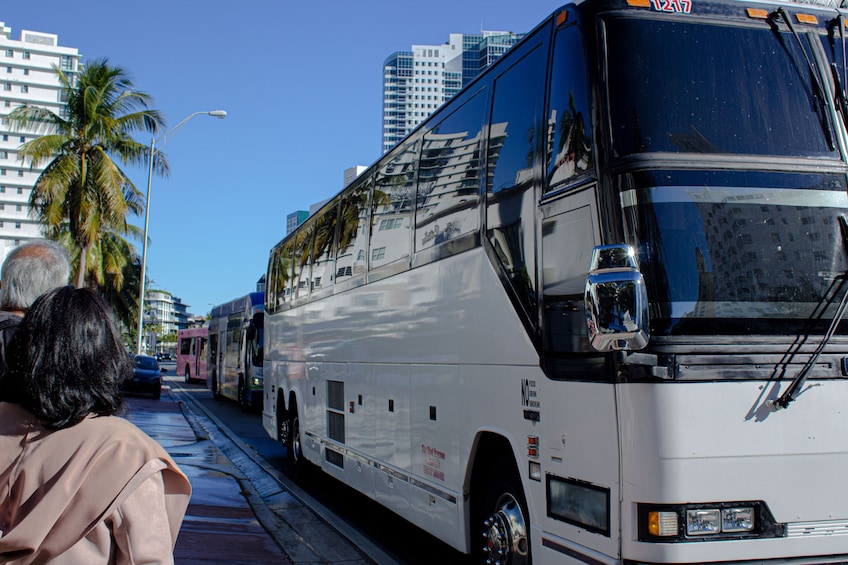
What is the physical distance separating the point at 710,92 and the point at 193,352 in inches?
1722

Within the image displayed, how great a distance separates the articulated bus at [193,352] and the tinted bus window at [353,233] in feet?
101

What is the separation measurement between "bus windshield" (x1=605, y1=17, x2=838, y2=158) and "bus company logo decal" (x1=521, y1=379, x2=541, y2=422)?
1483 millimetres

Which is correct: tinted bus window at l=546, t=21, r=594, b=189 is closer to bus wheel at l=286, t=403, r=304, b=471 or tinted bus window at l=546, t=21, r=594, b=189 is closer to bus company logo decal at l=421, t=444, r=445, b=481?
bus company logo decal at l=421, t=444, r=445, b=481

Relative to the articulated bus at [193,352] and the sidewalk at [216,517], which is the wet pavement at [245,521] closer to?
the sidewalk at [216,517]

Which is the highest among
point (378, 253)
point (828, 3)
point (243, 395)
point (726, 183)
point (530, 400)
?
point (828, 3)

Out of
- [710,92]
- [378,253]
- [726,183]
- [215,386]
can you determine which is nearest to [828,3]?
[710,92]

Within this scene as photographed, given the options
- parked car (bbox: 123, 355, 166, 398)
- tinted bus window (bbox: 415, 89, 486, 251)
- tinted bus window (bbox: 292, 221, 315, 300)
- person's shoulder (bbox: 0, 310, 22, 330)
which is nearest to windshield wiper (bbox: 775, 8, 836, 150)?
tinted bus window (bbox: 415, 89, 486, 251)

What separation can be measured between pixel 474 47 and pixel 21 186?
376 ft

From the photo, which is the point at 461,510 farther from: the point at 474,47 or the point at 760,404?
the point at 474,47

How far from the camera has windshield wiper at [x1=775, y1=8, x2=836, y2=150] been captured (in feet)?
14.1

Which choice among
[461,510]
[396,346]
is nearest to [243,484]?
[396,346]

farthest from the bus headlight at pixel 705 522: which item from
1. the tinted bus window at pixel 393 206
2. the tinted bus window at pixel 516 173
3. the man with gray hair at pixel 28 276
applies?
the tinted bus window at pixel 393 206

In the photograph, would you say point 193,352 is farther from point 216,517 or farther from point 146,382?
point 216,517

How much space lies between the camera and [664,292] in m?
3.88
